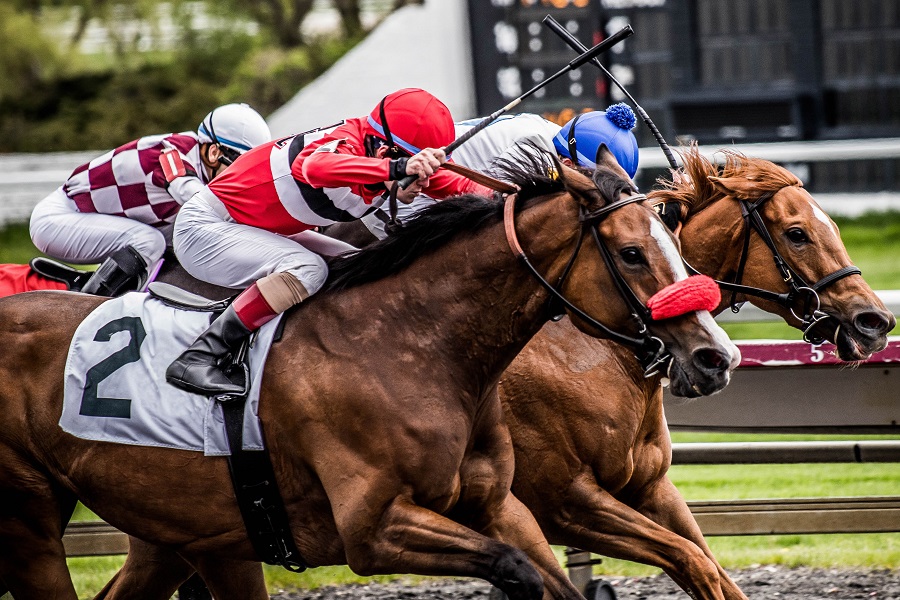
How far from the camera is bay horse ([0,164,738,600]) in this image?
11.8 ft

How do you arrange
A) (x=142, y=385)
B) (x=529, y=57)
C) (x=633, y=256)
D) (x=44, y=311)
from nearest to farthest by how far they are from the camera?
(x=633, y=256), (x=142, y=385), (x=44, y=311), (x=529, y=57)

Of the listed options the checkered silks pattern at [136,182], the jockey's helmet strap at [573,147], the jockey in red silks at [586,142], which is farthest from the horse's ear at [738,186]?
the checkered silks pattern at [136,182]

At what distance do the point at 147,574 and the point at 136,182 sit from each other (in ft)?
5.15

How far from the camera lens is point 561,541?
4.49 metres

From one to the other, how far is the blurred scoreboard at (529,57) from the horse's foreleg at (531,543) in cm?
741

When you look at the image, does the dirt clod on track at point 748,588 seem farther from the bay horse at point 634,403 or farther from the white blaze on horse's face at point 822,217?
the white blaze on horse's face at point 822,217

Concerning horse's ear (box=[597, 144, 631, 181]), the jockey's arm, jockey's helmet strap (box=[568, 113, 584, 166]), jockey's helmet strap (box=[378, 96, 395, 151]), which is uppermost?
jockey's helmet strap (box=[378, 96, 395, 151])

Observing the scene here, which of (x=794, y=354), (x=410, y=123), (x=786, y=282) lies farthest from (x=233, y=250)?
(x=794, y=354)

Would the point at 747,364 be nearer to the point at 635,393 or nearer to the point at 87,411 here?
the point at 635,393

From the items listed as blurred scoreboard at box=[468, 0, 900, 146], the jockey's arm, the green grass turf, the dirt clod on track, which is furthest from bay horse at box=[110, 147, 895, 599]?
blurred scoreboard at box=[468, 0, 900, 146]

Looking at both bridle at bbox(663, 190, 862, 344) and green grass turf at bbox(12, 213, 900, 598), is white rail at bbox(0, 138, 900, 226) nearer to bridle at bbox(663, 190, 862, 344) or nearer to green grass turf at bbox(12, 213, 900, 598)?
green grass turf at bbox(12, 213, 900, 598)

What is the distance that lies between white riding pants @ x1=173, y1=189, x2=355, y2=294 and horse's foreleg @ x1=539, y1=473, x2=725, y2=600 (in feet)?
3.67

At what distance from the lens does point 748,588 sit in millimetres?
5434

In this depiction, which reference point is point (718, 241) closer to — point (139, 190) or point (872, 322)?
point (872, 322)
